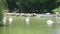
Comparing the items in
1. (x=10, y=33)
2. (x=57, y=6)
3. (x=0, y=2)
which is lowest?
(x=10, y=33)

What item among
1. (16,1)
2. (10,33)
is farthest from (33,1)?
(10,33)

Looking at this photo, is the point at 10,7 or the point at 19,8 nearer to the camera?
the point at 19,8

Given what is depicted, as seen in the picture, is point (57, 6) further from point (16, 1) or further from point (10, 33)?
point (10, 33)

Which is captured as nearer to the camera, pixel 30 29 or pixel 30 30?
pixel 30 30

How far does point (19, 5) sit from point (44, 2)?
424cm

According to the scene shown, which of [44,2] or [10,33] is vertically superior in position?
[44,2]

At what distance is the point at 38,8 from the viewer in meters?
37.9

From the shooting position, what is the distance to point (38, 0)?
3688 cm

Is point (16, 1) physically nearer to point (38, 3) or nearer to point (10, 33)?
point (38, 3)

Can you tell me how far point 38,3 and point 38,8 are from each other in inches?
38.6

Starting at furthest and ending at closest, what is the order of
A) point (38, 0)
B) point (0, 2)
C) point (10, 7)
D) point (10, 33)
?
point (10, 7)
point (38, 0)
point (0, 2)
point (10, 33)

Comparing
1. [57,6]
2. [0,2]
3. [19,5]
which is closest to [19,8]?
[19,5]

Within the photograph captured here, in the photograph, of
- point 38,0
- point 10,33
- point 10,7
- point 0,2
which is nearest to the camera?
point 10,33

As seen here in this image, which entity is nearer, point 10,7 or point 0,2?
point 0,2
